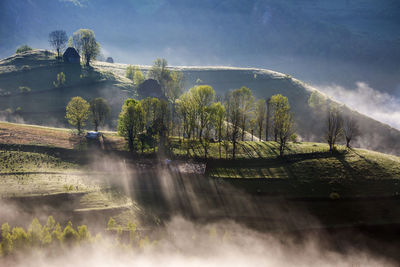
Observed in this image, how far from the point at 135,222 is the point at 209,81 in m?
162

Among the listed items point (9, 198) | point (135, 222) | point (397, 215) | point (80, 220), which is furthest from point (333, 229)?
point (9, 198)

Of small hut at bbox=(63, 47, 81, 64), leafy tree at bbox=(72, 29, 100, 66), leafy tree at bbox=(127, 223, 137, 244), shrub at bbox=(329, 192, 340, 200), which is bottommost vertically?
leafy tree at bbox=(127, 223, 137, 244)

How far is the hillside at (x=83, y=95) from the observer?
368 feet

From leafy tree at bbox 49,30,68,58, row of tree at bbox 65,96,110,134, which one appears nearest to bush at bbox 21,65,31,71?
leafy tree at bbox 49,30,68,58

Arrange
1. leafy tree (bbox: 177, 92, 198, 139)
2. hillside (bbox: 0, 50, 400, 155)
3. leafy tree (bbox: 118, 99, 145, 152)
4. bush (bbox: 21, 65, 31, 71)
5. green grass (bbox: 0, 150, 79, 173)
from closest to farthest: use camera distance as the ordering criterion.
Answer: green grass (bbox: 0, 150, 79, 173), leafy tree (bbox: 118, 99, 145, 152), leafy tree (bbox: 177, 92, 198, 139), hillside (bbox: 0, 50, 400, 155), bush (bbox: 21, 65, 31, 71)

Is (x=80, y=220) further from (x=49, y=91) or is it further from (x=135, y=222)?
(x=49, y=91)

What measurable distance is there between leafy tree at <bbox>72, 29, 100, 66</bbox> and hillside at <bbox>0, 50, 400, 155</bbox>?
11.1m

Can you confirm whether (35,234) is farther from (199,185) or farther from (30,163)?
(199,185)

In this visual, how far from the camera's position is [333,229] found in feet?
157

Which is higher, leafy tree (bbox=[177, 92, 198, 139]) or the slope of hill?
the slope of hill

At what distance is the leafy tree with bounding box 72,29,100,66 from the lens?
152 metres

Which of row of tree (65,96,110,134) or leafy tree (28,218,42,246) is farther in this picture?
row of tree (65,96,110,134)

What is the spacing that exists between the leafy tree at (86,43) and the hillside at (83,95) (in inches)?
437

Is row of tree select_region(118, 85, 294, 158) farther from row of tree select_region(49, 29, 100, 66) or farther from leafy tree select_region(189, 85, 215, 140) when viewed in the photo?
row of tree select_region(49, 29, 100, 66)
